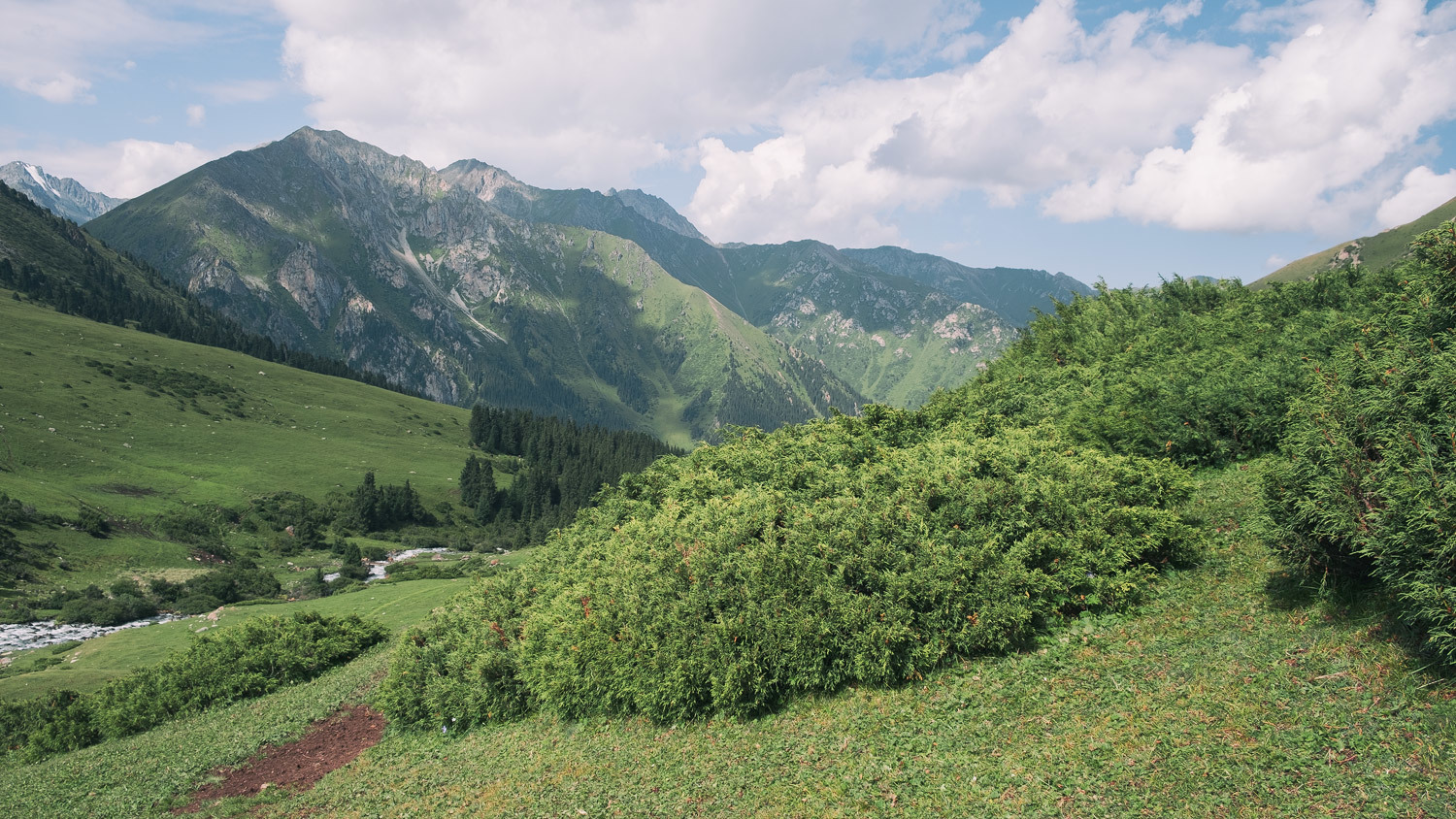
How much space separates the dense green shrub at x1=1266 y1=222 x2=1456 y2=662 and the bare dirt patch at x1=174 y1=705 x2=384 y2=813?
97.7 ft

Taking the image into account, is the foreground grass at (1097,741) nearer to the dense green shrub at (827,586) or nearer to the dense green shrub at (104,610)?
the dense green shrub at (827,586)

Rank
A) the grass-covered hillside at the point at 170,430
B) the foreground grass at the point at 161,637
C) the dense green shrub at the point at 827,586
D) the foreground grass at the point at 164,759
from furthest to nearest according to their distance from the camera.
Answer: the grass-covered hillside at the point at 170,430
the foreground grass at the point at 161,637
the foreground grass at the point at 164,759
the dense green shrub at the point at 827,586

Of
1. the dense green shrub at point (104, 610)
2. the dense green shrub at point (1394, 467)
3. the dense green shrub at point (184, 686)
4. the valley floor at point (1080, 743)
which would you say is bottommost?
the dense green shrub at point (104, 610)

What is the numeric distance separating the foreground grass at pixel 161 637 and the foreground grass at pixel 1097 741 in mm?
35986

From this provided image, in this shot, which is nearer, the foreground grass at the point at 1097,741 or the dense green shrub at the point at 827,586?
the foreground grass at the point at 1097,741

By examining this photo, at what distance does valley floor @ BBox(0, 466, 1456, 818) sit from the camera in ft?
33.8

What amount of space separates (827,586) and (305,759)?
22.0m

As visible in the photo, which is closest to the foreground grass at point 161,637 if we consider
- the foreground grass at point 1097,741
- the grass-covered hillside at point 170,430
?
the foreground grass at point 1097,741

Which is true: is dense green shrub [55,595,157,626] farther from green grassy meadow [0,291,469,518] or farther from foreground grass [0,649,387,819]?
foreground grass [0,649,387,819]

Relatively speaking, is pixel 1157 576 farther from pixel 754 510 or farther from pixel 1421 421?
Answer: pixel 754 510

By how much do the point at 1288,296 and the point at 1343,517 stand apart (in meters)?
38.6

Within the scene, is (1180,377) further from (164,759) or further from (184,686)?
(184,686)

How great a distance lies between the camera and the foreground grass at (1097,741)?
1023 cm

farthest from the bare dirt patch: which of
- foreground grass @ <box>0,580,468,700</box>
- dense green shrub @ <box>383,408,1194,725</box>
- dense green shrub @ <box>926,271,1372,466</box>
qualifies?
dense green shrub @ <box>926,271,1372,466</box>
